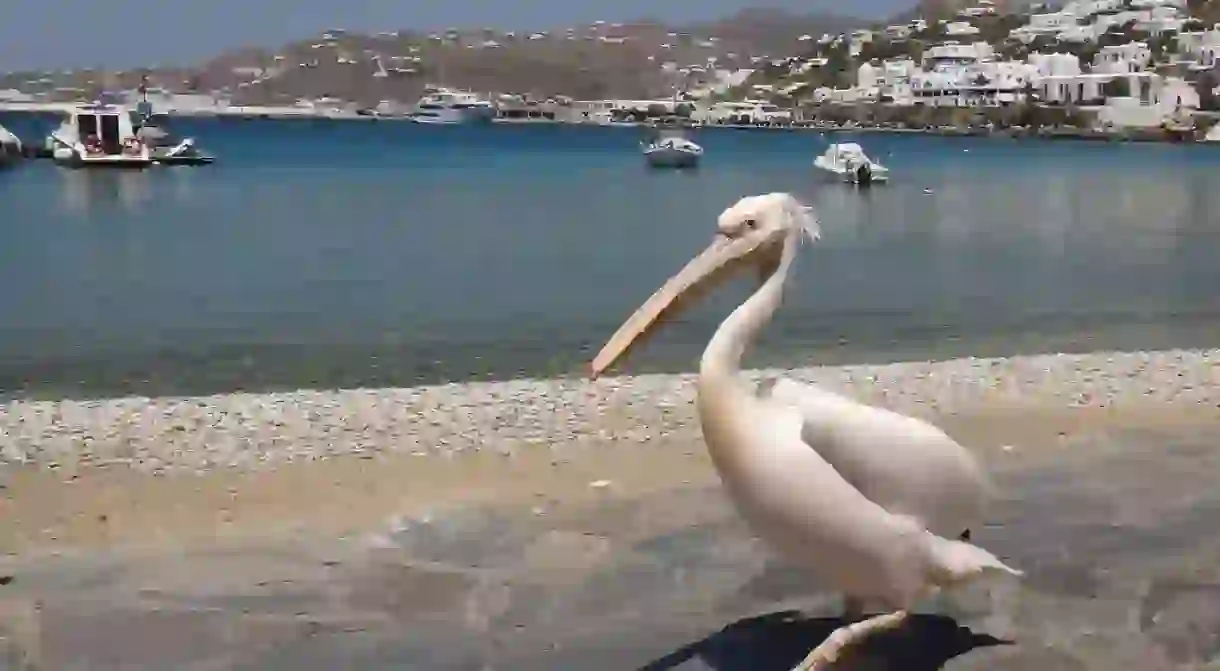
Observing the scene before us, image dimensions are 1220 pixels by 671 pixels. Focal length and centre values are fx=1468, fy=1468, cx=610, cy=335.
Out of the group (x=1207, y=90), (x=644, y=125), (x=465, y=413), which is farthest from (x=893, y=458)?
(x=644, y=125)

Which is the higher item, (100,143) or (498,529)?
(498,529)

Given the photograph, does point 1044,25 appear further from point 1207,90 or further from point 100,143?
point 100,143

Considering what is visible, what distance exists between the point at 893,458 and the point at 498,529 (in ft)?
6.06

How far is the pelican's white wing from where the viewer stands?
3.13 metres

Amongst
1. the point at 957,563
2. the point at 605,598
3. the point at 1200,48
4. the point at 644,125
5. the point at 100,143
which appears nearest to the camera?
the point at 957,563

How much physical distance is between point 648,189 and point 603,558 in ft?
114

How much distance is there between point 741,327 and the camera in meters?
3.27

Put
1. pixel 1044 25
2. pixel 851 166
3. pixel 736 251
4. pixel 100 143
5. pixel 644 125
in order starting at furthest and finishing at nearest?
pixel 1044 25
pixel 644 125
pixel 100 143
pixel 851 166
pixel 736 251

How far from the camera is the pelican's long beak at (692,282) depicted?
3363 millimetres

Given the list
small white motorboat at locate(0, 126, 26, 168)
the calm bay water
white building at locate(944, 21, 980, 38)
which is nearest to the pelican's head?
the calm bay water

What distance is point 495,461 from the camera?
6.60 m

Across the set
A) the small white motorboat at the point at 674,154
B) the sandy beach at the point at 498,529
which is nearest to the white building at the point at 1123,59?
the small white motorboat at the point at 674,154

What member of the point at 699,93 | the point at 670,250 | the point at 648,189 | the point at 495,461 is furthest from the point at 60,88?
the point at 495,461

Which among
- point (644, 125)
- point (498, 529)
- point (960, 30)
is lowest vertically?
point (644, 125)
